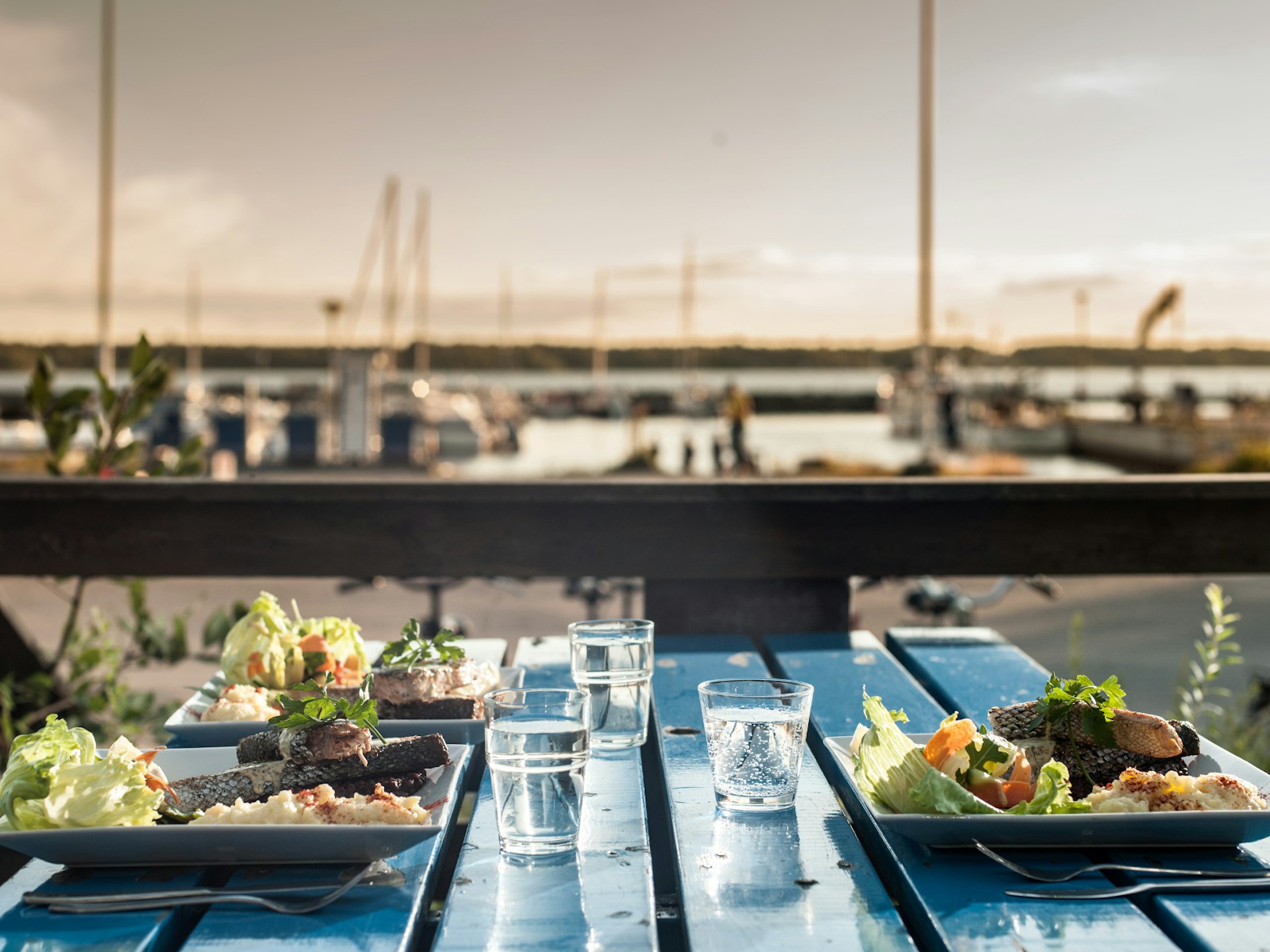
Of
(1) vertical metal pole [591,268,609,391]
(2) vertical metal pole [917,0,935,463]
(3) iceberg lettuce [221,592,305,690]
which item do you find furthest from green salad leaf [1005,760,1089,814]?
(1) vertical metal pole [591,268,609,391]

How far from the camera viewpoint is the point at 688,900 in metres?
1.04

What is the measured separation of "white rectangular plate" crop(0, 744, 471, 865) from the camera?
106cm

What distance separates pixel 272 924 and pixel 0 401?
5080 cm

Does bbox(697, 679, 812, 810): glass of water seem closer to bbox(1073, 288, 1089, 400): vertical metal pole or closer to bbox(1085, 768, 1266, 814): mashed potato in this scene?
bbox(1085, 768, 1266, 814): mashed potato

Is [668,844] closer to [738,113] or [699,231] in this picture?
[738,113]

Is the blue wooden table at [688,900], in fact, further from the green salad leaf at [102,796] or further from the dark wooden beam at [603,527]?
the dark wooden beam at [603,527]

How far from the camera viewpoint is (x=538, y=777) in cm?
114

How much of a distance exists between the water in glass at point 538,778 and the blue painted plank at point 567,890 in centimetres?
2

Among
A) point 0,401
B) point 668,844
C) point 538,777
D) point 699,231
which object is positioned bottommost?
point 668,844

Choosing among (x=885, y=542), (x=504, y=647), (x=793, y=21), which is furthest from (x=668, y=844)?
(x=793, y=21)

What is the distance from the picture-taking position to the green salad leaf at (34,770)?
1.08 meters

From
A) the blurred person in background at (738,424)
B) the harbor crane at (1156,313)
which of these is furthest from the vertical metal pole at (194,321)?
the harbor crane at (1156,313)

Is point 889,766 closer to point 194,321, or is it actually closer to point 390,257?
point 390,257

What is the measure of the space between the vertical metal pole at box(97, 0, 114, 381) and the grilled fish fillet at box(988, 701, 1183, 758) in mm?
14258
